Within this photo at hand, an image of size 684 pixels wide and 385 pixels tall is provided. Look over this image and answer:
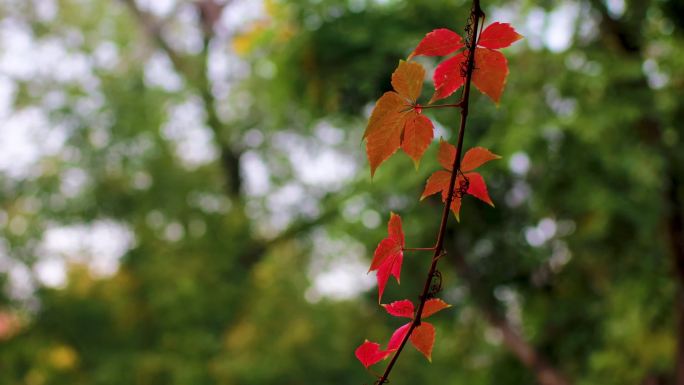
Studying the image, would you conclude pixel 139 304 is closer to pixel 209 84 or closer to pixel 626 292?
pixel 626 292

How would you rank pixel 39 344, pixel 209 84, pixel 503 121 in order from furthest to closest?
pixel 209 84
pixel 39 344
pixel 503 121

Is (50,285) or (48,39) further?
(48,39)

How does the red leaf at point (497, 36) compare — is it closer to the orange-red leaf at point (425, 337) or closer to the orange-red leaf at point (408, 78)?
the orange-red leaf at point (408, 78)

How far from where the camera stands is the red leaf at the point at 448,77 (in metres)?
0.55

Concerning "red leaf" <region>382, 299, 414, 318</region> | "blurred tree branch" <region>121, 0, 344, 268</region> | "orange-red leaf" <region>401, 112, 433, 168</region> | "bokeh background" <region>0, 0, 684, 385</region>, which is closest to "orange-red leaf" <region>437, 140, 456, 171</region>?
"orange-red leaf" <region>401, 112, 433, 168</region>

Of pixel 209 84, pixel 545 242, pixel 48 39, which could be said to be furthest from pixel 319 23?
pixel 48 39

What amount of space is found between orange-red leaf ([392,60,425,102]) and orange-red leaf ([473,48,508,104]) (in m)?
0.04

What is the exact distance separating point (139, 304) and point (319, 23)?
2.47 metres

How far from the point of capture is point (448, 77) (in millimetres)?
552

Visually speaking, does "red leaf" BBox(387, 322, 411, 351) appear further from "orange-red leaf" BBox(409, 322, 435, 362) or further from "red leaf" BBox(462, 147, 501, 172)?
"red leaf" BBox(462, 147, 501, 172)

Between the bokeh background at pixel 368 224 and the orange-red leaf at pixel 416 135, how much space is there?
2510mm

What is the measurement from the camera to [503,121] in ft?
11.3

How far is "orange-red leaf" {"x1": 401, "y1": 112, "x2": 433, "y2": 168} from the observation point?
0.56 metres

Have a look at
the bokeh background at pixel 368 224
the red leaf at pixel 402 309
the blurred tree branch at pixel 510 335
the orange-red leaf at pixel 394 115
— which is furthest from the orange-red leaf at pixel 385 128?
the blurred tree branch at pixel 510 335
